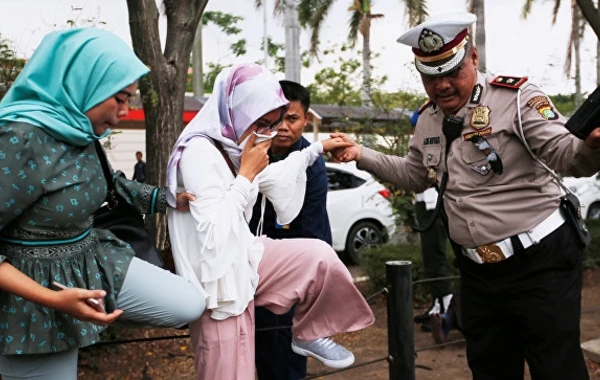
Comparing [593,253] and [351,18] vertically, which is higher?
[351,18]

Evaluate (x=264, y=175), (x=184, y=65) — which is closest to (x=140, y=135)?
(x=184, y=65)

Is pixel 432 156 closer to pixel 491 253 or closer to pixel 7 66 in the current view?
pixel 491 253

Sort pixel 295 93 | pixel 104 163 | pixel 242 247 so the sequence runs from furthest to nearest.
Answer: pixel 295 93 → pixel 242 247 → pixel 104 163

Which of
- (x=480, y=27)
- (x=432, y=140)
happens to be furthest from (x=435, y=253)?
(x=480, y=27)

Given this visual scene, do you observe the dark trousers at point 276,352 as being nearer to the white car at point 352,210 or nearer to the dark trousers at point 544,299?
the dark trousers at point 544,299

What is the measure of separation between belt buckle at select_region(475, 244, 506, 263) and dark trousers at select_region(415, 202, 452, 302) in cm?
261

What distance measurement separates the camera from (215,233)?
6.23 ft

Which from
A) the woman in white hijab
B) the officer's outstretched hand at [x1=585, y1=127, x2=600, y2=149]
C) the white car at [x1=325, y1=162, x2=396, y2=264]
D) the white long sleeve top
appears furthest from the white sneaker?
the white car at [x1=325, y1=162, x2=396, y2=264]

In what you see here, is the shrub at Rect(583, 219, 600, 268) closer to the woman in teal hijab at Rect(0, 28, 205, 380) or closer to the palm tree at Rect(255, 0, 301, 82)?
the palm tree at Rect(255, 0, 301, 82)

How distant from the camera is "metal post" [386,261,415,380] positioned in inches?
107

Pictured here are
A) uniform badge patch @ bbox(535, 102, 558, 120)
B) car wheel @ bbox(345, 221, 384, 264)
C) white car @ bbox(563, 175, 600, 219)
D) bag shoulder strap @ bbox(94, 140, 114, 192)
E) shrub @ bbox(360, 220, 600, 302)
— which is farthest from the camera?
white car @ bbox(563, 175, 600, 219)

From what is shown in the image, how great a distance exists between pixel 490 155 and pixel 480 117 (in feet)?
0.54

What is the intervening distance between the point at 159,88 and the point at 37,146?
3252 mm

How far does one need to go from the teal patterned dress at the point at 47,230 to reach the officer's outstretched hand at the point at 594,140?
148 cm
